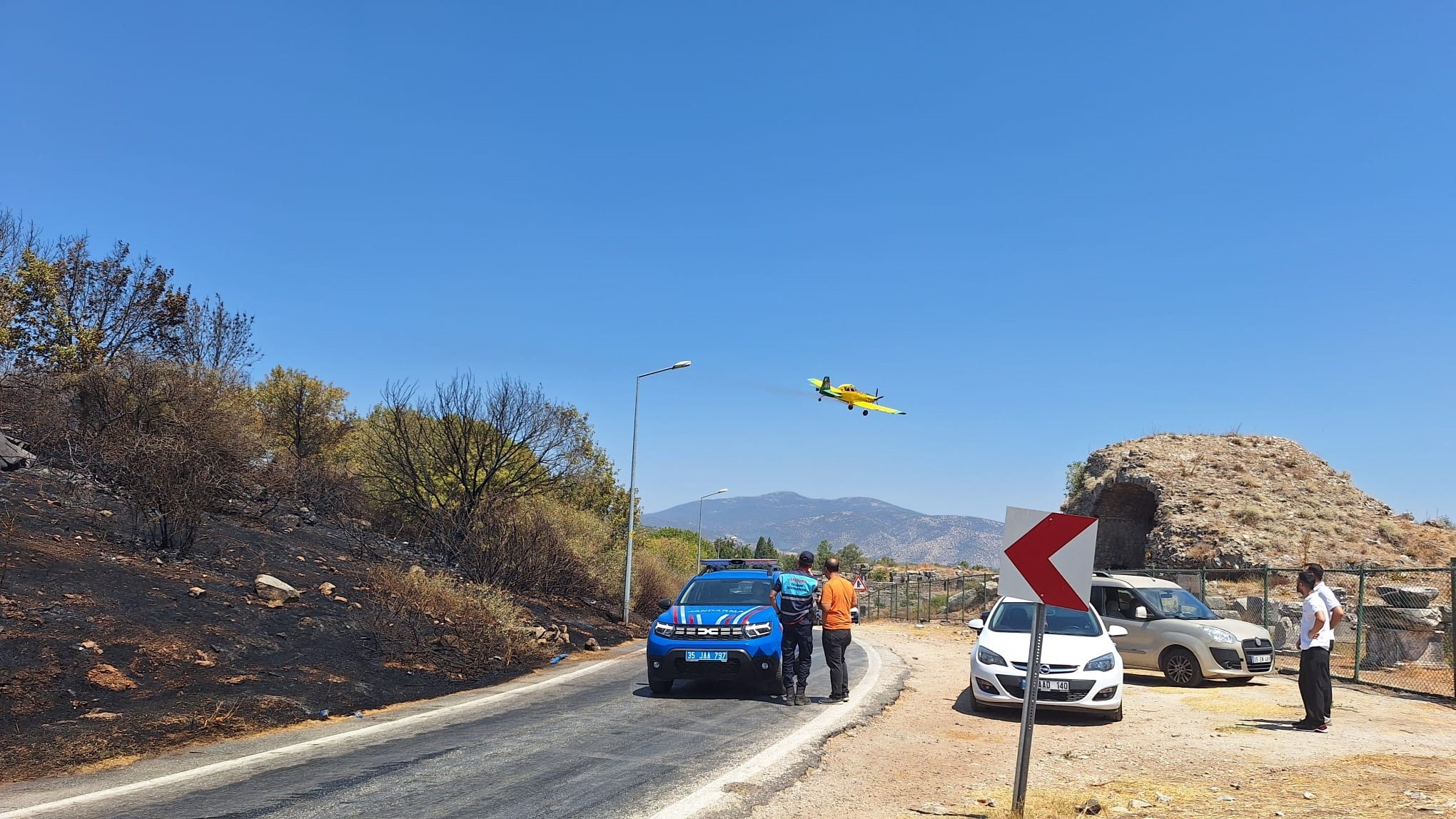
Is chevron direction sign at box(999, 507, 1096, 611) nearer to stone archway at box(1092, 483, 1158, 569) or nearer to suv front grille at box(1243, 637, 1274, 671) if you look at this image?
suv front grille at box(1243, 637, 1274, 671)

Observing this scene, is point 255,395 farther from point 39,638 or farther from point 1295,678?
point 1295,678

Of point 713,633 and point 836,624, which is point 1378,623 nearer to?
point 836,624

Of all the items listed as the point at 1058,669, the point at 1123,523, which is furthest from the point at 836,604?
the point at 1123,523

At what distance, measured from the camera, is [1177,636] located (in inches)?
589

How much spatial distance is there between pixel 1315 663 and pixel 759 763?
6937mm

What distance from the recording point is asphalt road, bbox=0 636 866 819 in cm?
621

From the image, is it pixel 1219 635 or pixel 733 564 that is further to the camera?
pixel 733 564

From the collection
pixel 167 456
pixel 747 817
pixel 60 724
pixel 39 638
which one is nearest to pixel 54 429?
pixel 167 456

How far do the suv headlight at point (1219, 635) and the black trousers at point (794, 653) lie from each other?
24.2 feet

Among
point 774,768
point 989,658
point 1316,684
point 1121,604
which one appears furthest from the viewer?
point 1121,604

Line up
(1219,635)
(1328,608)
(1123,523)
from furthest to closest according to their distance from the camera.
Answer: (1123,523)
(1219,635)
(1328,608)

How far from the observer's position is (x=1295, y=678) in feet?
53.3

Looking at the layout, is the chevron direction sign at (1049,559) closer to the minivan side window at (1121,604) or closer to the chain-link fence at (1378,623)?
the chain-link fence at (1378,623)

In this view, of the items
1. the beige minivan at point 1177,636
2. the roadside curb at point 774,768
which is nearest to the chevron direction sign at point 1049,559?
the roadside curb at point 774,768
